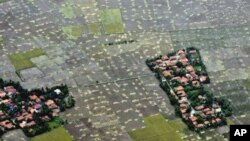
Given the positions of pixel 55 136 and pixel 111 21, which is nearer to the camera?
pixel 55 136

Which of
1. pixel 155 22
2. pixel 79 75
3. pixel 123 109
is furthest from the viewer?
pixel 155 22

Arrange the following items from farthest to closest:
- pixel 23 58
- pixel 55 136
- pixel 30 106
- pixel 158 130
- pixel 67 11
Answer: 1. pixel 67 11
2. pixel 23 58
3. pixel 30 106
4. pixel 158 130
5. pixel 55 136

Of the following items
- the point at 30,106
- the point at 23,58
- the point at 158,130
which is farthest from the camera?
the point at 23,58

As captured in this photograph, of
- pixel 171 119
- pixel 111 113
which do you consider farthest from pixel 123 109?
pixel 171 119

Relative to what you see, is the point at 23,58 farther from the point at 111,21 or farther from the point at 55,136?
the point at 55,136

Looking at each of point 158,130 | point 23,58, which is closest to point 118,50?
point 23,58

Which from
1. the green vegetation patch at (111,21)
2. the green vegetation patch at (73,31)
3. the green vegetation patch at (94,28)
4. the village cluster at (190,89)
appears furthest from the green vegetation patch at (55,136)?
the green vegetation patch at (111,21)

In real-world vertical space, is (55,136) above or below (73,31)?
below

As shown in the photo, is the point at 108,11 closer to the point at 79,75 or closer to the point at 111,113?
the point at 79,75
